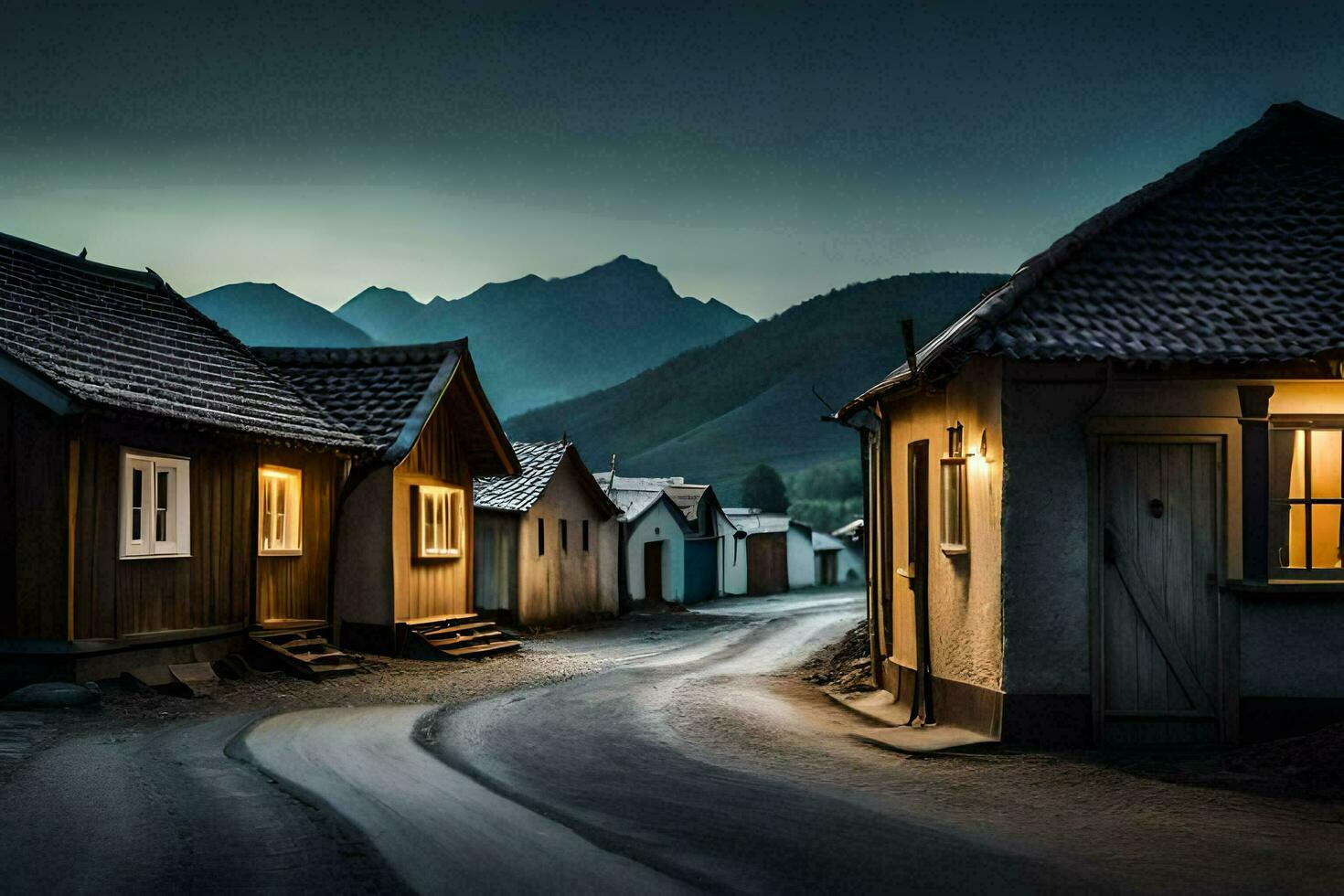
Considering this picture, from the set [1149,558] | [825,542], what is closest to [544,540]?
[1149,558]

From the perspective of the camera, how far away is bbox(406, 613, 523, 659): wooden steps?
19781 mm

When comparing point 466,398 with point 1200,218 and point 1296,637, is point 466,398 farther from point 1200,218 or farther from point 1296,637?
point 1296,637

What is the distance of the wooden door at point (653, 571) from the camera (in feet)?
136

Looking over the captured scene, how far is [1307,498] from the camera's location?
10.9m

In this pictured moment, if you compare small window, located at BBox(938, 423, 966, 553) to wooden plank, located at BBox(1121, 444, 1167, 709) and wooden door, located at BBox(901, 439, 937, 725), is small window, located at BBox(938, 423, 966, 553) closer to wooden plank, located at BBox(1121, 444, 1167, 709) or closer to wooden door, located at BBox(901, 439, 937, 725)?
wooden door, located at BBox(901, 439, 937, 725)

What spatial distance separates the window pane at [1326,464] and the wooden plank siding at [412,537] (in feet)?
43.2

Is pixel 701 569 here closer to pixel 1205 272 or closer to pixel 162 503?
pixel 162 503

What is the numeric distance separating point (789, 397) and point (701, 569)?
12229 centimetres

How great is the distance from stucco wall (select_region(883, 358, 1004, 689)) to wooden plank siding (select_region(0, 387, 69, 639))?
970cm

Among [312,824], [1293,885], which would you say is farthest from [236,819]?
[1293,885]

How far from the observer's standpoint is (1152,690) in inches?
426

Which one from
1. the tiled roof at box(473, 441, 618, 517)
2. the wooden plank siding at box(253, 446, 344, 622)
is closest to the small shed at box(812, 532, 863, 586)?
the tiled roof at box(473, 441, 618, 517)

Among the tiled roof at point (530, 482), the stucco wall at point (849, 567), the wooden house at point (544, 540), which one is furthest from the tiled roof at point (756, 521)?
the tiled roof at point (530, 482)

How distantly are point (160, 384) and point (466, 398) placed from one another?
662cm
